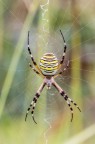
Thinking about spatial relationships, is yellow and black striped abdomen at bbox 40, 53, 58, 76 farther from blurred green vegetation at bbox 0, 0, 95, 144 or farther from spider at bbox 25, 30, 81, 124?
blurred green vegetation at bbox 0, 0, 95, 144

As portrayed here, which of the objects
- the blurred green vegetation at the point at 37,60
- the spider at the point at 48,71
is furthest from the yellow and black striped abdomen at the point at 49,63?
the blurred green vegetation at the point at 37,60

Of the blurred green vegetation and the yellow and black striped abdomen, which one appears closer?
the yellow and black striped abdomen

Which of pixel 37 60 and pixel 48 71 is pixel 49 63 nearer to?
pixel 48 71

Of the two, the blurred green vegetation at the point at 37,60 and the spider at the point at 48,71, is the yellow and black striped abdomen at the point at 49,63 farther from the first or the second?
the blurred green vegetation at the point at 37,60

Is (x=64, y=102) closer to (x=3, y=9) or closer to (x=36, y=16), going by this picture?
(x=36, y=16)

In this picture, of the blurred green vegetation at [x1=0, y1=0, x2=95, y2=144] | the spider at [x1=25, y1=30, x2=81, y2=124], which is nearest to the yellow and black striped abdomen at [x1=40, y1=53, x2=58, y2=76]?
the spider at [x1=25, y1=30, x2=81, y2=124]
